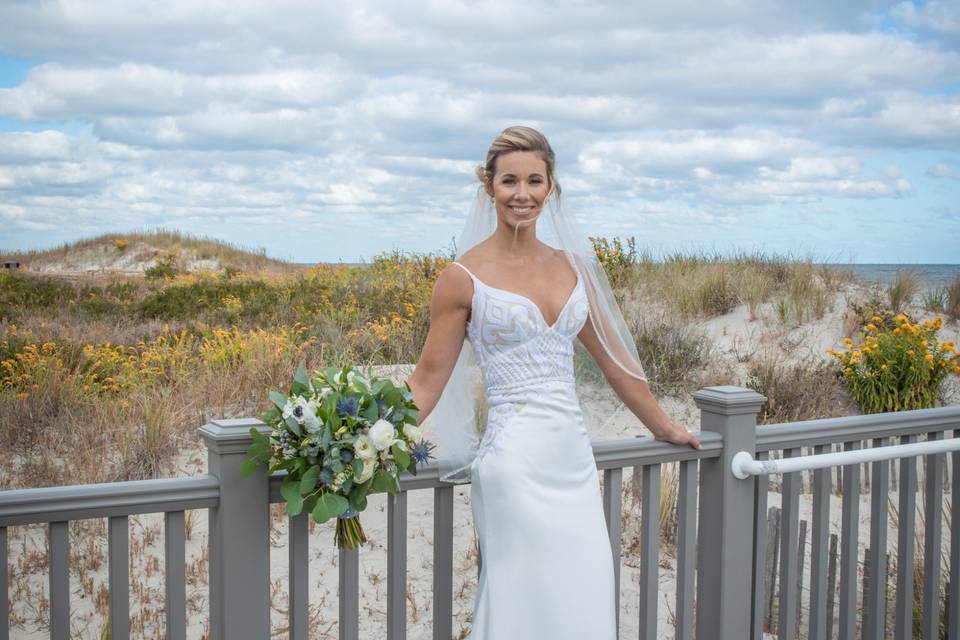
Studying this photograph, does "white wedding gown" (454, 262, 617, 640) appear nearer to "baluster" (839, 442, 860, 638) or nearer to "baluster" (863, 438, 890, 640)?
"baluster" (839, 442, 860, 638)

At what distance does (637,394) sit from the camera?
292 centimetres

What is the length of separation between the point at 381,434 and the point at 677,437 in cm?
121

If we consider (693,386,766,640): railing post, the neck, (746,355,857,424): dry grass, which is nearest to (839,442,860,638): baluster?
(693,386,766,640): railing post

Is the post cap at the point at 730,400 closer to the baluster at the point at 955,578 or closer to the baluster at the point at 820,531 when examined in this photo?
the baluster at the point at 820,531

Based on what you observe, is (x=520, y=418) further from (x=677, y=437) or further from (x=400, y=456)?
(x=677, y=437)

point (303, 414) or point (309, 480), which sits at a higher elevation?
point (303, 414)

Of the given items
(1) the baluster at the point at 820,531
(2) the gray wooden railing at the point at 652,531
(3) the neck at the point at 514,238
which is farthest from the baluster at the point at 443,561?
(1) the baluster at the point at 820,531

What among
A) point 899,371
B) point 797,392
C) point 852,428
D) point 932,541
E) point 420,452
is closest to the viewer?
point 420,452

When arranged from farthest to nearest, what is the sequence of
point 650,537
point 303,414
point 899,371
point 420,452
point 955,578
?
point 899,371 → point 955,578 → point 650,537 → point 420,452 → point 303,414

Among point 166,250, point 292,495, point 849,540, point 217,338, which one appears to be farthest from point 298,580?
point 166,250

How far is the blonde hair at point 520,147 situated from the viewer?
265 centimetres

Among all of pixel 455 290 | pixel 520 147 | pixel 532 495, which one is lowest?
pixel 532 495

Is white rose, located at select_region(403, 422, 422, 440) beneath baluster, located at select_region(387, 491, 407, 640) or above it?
above

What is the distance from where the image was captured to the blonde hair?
8.69 ft
